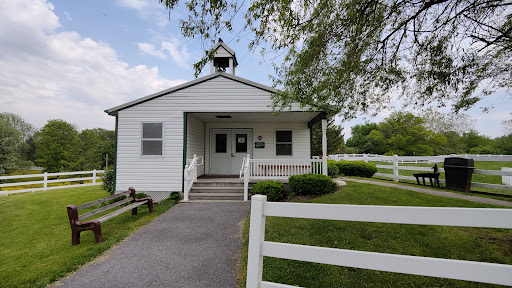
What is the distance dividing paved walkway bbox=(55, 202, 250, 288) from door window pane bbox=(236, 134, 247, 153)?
5.04m

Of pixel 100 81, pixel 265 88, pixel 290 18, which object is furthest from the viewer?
pixel 100 81

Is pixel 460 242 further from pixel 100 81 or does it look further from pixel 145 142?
pixel 100 81

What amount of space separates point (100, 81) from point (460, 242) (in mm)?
17173

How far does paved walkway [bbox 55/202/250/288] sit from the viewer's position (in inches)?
117

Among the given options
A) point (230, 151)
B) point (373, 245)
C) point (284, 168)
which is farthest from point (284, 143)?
point (373, 245)

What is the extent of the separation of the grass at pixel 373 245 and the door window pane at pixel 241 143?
222 inches

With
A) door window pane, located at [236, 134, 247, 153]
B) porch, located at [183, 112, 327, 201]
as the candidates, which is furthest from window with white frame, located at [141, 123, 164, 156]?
door window pane, located at [236, 134, 247, 153]

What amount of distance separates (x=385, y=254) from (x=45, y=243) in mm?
6427

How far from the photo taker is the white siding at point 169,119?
8102 millimetres

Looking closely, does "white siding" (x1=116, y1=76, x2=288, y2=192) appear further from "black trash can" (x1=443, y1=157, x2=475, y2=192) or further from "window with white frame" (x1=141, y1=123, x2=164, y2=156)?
"black trash can" (x1=443, y1=157, x2=475, y2=192)

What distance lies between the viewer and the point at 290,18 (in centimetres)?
401

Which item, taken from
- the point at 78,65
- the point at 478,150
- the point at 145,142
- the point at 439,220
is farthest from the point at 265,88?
the point at 478,150

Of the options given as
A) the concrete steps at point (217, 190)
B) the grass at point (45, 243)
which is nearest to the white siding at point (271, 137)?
the concrete steps at point (217, 190)

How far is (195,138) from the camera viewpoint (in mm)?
9281
